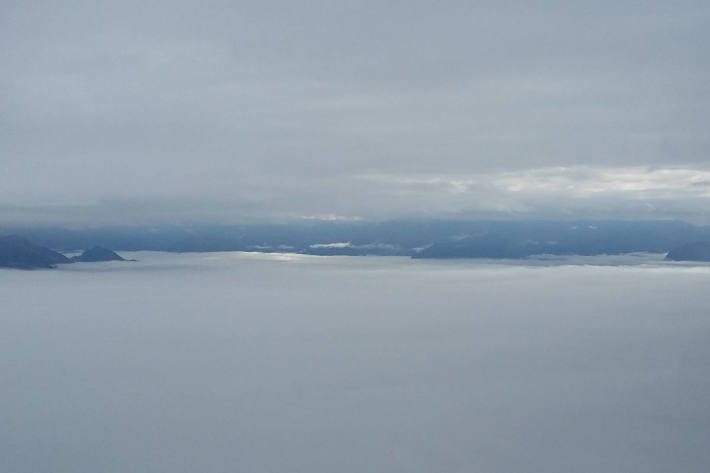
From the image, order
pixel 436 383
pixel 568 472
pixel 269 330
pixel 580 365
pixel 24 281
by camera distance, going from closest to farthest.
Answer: pixel 568 472
pixel 436 383
pixel 580 365
pixel 269 330
pixel 24 281

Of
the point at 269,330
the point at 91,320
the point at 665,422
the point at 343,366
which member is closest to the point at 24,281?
the point at 91,320

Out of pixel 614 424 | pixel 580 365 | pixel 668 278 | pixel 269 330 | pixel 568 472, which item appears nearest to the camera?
pixel 568 472

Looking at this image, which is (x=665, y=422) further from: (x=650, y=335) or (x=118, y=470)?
(x=650, y=335)

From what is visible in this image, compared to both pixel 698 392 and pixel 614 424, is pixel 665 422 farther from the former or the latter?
pixel 698 392

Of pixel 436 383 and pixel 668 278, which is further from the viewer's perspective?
pixel 668 278

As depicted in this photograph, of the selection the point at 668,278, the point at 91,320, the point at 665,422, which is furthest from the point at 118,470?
the point at 668,278

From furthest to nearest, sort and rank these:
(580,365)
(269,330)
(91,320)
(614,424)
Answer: (91,320)
(269,330)
(580,365)
(614,424)
